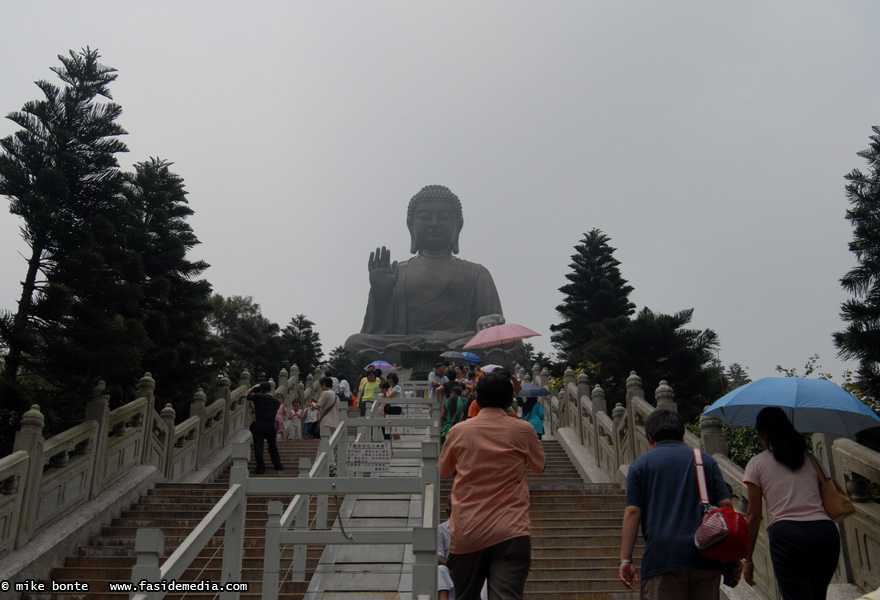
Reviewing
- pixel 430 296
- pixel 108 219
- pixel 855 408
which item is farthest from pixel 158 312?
pixel 430 296

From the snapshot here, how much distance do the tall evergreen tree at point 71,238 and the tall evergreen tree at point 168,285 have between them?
112 centimetres

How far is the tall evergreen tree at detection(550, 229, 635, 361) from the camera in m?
19.8

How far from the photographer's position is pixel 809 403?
3.72 meters

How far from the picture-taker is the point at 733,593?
470 cm

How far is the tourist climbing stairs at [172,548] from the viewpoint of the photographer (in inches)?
190

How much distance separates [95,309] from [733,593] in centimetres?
627

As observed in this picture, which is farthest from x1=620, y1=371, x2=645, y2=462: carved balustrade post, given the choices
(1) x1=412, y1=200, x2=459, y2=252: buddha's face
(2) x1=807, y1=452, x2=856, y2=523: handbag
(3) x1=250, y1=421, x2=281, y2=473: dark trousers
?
(1) x1=412, y1=200, x2=459, y2=252: buddha's face

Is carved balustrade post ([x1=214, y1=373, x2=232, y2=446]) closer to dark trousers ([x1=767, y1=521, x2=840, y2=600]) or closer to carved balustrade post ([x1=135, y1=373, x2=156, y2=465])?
carved balustrade post ([x1=135, y1=373, x2=156, y2=465])

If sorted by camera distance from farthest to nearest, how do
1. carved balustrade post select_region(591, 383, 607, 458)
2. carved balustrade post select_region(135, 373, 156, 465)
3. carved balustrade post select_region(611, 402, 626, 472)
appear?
carved balustrade post select_region(591, 383, 607, 458) → carved balustrade post select_region(611, 402, 626, 472) → carved balustrade post select_region(135, 373, 156, 465)

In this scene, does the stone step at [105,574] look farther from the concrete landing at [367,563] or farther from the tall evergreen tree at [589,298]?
the tall evergreen tree at [589,298]

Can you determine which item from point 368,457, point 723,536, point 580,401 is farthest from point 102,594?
point 580,401

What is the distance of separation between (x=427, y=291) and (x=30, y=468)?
1920 cm

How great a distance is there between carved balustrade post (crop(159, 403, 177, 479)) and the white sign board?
3376 millimetres

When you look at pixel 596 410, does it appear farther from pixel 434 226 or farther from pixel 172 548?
pixel 434 226
